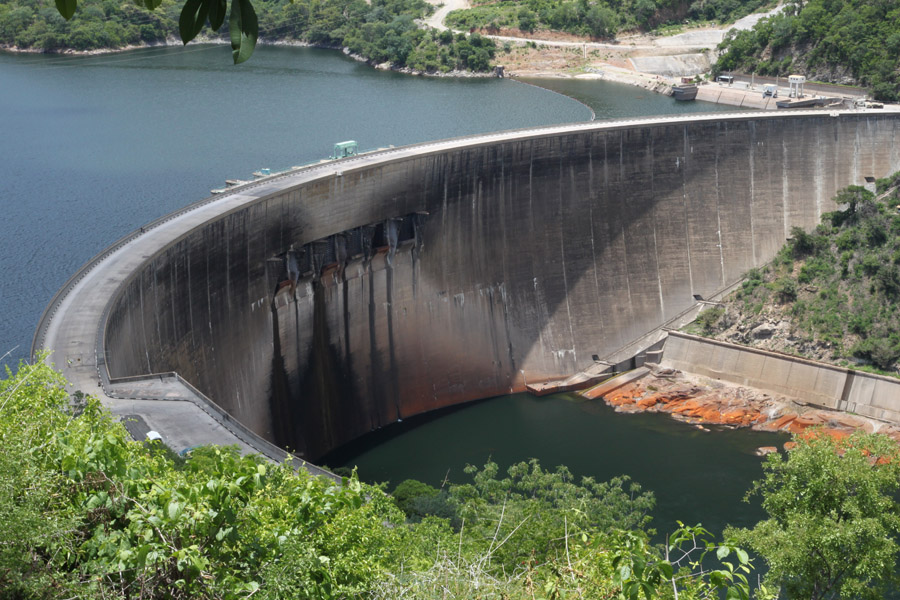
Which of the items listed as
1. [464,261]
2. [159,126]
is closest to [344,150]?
[464,261]

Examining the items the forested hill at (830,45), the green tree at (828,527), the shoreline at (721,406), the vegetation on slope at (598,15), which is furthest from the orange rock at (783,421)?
the vegetation on slope at (598,15)

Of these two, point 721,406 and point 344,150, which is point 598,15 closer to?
point 344,150

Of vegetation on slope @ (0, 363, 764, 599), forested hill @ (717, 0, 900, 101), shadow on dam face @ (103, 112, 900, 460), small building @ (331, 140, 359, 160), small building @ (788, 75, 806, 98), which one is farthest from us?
small building @ (788, 75, 806, 98)

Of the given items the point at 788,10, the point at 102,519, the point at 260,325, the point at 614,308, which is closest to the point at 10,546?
the point at 102,519

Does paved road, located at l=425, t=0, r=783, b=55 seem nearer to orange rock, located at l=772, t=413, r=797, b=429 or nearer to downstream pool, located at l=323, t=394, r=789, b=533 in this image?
orange rock, located at l=772, t=413, r=797, b=429

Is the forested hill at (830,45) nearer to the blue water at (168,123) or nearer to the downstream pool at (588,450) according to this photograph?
the blue water at (168,123)

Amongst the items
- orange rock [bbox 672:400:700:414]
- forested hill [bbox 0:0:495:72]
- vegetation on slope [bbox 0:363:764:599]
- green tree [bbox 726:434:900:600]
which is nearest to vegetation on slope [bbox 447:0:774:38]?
forested hill [bbox 0:0:495:72]
